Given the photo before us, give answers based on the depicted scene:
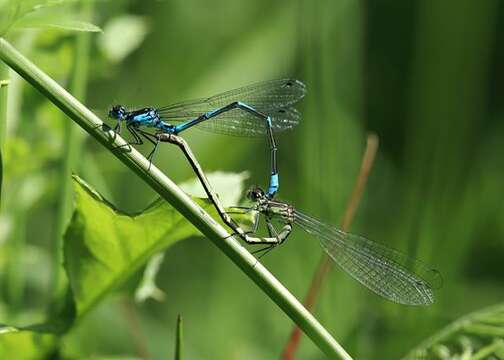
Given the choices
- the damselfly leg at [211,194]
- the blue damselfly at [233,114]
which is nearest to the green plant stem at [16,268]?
the blue damselfly at [233,114]

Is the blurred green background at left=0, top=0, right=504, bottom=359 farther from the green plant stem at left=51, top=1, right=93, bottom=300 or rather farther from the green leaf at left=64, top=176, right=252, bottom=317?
the green leaf at left=64, top=176, right=252, bottom=317

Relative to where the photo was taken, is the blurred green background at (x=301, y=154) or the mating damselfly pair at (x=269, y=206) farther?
the blurred green background at (x=301, y=154)

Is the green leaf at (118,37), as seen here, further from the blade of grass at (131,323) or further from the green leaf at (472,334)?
the green leaf at (472,334)

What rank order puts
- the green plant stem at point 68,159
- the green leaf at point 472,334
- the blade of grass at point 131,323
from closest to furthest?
the green leaf at point 472,334, the green plant stem at point 68,159, the blade of grass at point 131,323

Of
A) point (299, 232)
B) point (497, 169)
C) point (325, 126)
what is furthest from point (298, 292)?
point (497, 169)

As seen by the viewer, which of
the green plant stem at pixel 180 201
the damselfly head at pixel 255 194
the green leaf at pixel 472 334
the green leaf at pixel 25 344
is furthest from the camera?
the damselfly head at pixel 255 194

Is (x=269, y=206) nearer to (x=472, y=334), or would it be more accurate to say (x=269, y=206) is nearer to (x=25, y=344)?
(x=472, y=334)

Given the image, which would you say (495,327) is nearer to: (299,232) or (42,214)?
(299,232)

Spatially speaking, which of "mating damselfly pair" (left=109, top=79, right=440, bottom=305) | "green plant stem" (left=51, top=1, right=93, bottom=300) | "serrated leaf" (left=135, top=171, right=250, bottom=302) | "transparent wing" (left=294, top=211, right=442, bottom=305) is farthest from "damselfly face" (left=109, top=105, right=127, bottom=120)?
"transparent wing" (left=294, top=211, right=442, bottom=305)
